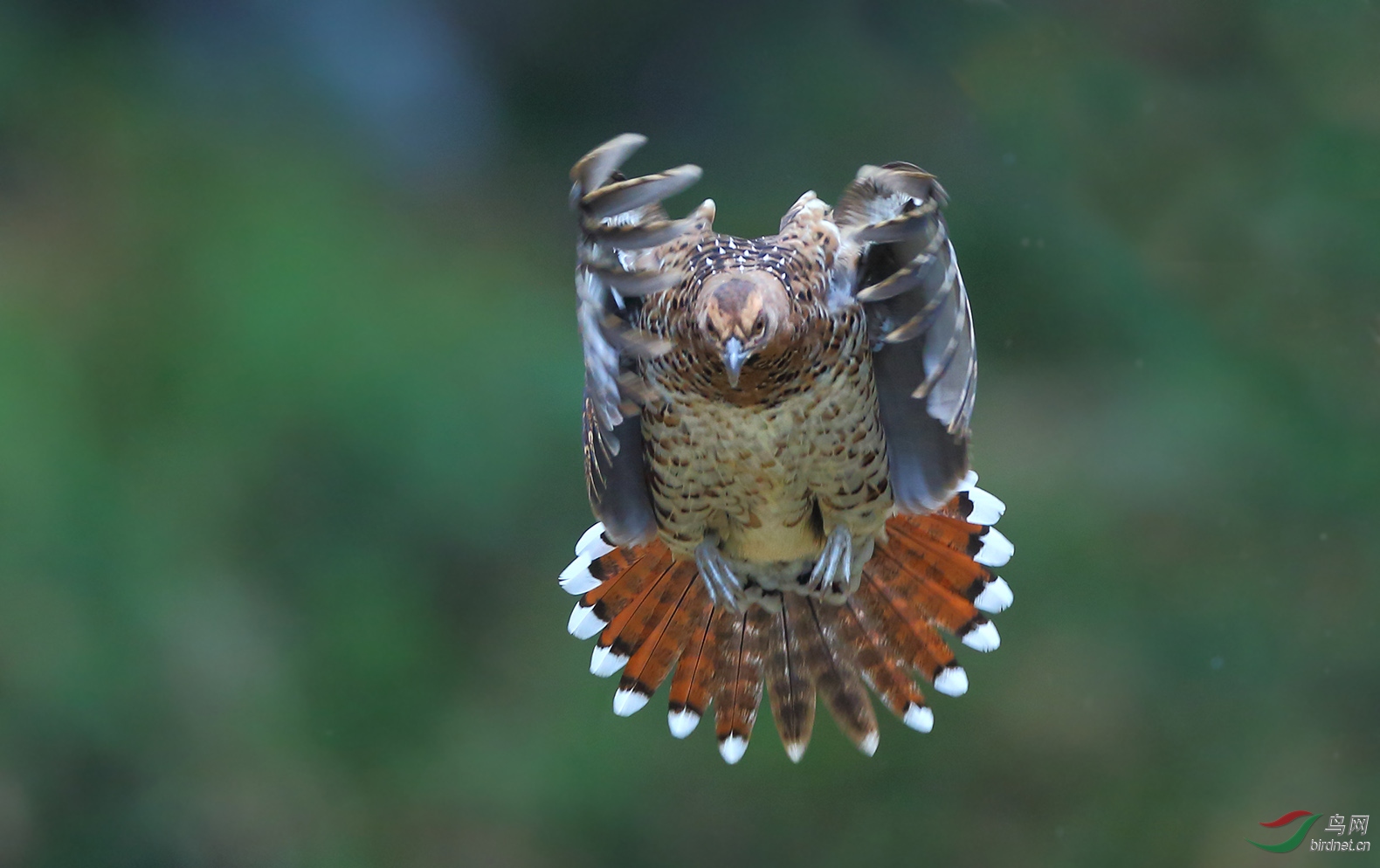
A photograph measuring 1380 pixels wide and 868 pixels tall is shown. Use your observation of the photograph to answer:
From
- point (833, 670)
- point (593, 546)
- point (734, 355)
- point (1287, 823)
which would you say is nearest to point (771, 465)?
point (734, 355)

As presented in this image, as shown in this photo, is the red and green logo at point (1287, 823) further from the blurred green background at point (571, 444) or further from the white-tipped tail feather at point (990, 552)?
the white-tipped tail feather at point (990, 552)

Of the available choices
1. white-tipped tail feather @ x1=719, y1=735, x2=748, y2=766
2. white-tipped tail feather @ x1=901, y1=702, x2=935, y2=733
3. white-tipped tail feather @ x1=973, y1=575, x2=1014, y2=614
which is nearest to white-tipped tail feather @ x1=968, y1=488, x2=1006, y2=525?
white-tipped tail feather @ x1=973, y1=575, x2=1014, y2=614

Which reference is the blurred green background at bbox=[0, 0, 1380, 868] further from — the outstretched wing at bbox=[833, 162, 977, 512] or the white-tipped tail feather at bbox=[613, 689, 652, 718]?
the outstretched wing at bbox=[833, 162, 977, 512]

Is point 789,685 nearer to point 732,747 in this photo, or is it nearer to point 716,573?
point 732,747

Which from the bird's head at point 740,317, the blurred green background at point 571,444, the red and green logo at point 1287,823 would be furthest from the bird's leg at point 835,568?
the red and green logo at point 1287,823

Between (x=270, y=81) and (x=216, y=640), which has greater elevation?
(x=270, y=81)

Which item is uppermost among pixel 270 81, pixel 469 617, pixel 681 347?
pixel 270 81

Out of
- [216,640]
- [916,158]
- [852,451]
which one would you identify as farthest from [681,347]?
[216,640]

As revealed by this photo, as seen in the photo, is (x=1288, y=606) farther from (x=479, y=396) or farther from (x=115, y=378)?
(x=115, y=378)
